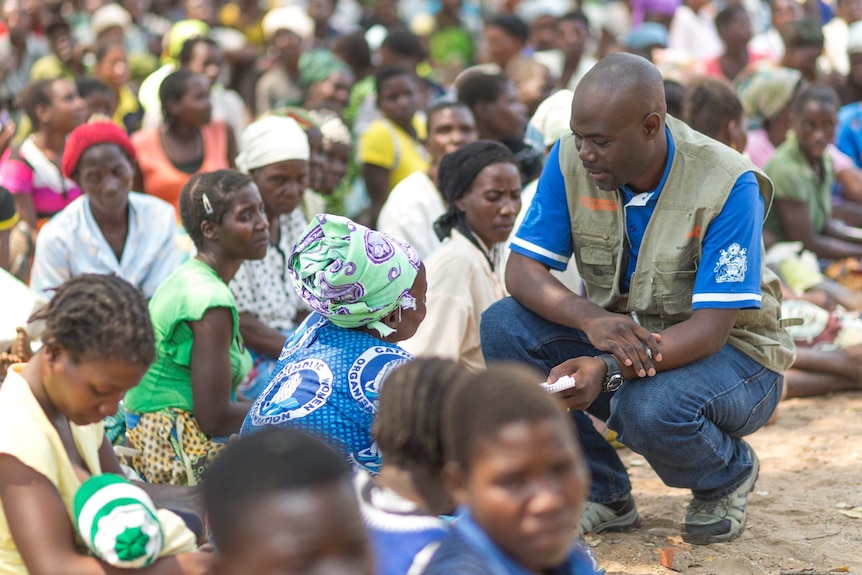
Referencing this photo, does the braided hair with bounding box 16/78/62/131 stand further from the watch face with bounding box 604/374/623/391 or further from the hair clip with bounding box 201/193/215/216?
A: the watch face with bounding box 604/374/623/391

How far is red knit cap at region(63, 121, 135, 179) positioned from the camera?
211 inches

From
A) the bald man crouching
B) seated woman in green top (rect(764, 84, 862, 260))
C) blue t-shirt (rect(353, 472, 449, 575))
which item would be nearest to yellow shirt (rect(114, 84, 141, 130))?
seated woman in green top (rect(764, 84, 862, 260))

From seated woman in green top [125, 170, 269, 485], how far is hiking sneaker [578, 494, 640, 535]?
134 centimetres

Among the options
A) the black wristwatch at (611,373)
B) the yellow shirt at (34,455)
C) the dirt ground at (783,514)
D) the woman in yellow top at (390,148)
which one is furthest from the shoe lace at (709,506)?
the woman in yellow top at (390,148)

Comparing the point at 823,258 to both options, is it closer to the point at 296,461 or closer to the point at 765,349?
the point at 765,349

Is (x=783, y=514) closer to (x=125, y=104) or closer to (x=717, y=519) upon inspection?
(x=717, y=519)

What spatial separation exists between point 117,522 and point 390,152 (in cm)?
515

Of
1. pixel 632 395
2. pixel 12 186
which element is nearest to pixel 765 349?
pixel 632 395

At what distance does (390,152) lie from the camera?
291 inches

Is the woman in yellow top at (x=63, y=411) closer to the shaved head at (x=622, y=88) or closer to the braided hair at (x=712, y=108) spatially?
the shaved head at (x=622, y=88)

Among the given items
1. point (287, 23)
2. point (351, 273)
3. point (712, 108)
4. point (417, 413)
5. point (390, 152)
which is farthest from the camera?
point (287, 23)

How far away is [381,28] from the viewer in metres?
11.2

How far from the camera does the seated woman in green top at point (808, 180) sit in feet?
23.4

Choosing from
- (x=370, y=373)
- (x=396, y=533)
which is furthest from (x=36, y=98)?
(x=396, y=533)
